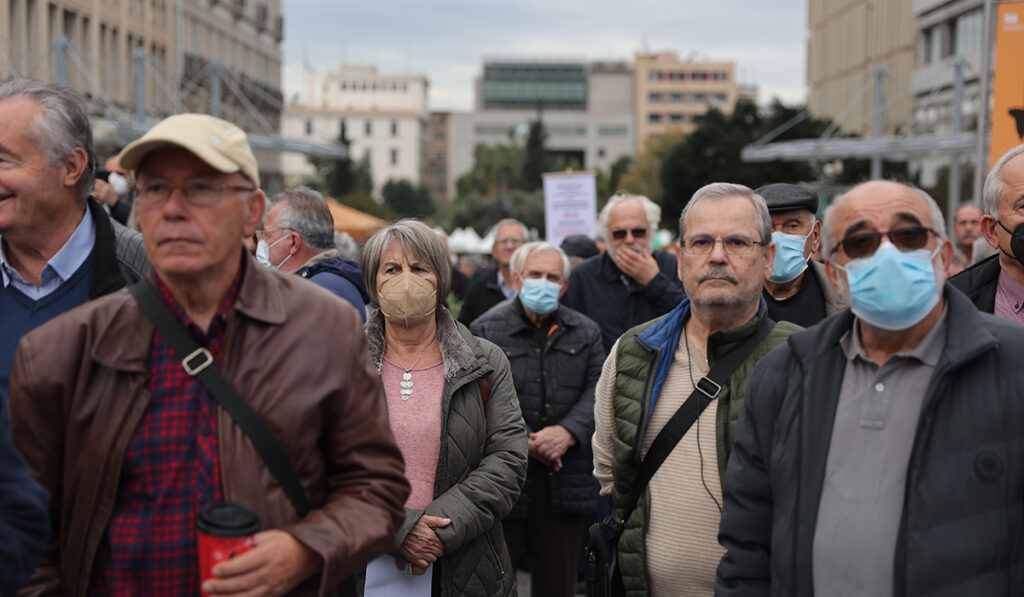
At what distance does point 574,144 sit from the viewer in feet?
561

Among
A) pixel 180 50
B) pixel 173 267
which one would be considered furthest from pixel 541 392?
pixel 180 50

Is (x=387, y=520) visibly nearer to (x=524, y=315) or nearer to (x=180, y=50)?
(x=524, y=315)

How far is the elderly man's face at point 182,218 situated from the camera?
2.61 metres

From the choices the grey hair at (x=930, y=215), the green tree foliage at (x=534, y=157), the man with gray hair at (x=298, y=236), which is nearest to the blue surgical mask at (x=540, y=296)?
the man with gray hair at (x=298, y=236)

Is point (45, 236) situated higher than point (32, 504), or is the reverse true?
point (45, 236)

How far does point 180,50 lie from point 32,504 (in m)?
53.2

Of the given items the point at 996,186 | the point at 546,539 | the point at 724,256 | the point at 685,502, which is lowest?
the point at 546,539

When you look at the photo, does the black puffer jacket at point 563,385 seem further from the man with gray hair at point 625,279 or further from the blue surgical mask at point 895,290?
the blue surgical mask at point 895,290

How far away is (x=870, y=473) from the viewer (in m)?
2.95

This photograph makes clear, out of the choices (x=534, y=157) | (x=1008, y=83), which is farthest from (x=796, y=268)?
(x=534, y=157)

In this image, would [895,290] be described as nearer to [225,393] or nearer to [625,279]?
[225,393]

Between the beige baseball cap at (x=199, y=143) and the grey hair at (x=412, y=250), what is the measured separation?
7.15ft

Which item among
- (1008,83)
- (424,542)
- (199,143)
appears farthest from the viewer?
(1008,83)

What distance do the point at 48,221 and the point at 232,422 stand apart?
1.23 meters
